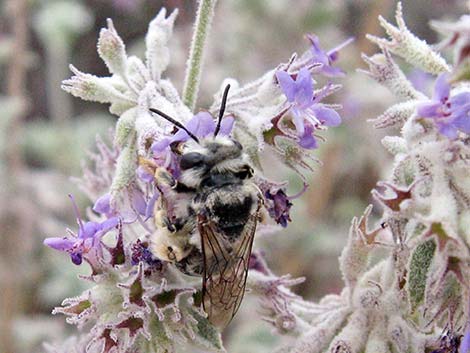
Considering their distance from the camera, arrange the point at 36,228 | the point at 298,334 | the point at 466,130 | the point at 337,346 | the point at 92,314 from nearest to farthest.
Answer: the point at 466,130 < the point at 92,314 < the point at 337,346 < the point at 298,334 < the point at 36,228

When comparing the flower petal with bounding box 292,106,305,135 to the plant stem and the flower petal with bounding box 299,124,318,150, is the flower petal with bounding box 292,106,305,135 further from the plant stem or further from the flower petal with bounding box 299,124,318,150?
the plant stem

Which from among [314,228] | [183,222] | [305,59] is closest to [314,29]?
[314,228]

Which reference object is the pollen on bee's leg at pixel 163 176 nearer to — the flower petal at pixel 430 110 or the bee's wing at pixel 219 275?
the bee's wing at pixel 219 275

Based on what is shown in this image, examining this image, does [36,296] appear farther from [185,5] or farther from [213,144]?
[213,144]

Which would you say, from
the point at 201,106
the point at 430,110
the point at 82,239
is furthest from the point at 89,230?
the point at 201,106

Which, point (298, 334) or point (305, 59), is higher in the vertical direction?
point (305, 59)
